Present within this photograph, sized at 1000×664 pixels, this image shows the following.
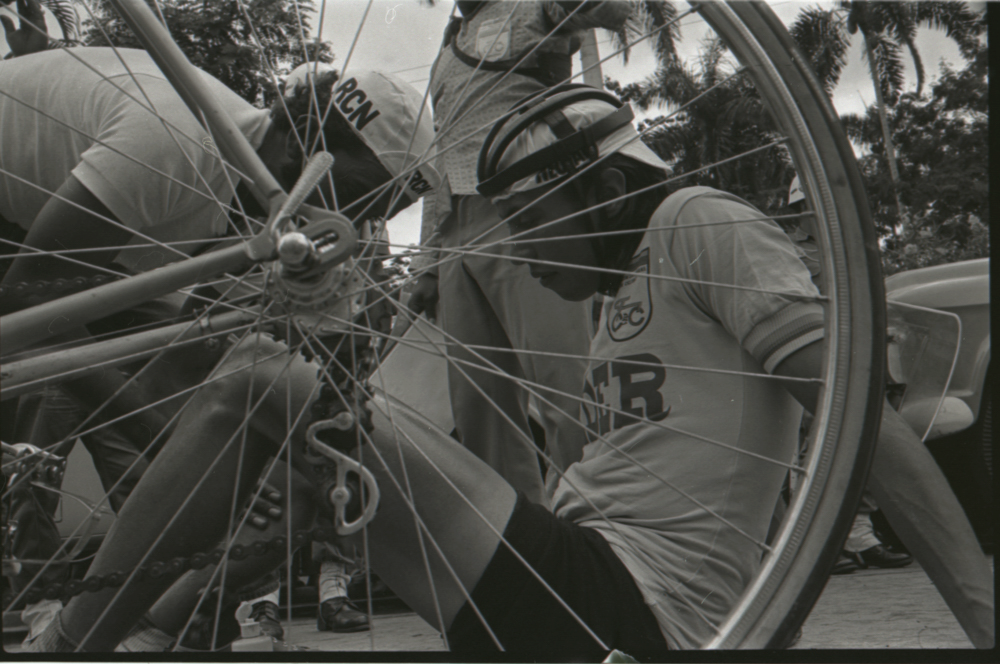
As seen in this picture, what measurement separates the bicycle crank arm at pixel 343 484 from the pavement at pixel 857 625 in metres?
A: 0.30

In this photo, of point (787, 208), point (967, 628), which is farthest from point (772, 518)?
point (787, 208)

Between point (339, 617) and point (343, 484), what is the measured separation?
1.70ft

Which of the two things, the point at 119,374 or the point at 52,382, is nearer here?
the point at 52,382

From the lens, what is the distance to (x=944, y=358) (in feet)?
4.67

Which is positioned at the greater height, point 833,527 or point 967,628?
point 833,527

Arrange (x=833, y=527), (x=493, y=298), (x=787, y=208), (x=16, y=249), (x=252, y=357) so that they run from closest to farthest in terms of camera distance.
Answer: (x=833, y=527), (x=252, y=357), (x=787, y=208), (x=16, y=249), (x=493, y=298)

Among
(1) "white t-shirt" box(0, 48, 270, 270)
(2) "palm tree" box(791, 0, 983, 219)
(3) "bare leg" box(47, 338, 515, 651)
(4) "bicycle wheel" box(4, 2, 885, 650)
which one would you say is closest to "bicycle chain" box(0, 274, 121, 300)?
(1) "white t-shirt" box(0, 48, 270, 270)

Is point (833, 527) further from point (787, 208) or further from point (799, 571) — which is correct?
point (787, 208)

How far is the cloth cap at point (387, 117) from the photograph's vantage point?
167 centimetres

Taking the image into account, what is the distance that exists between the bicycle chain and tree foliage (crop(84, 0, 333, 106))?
0.43 m

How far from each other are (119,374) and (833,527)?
3.94 feet

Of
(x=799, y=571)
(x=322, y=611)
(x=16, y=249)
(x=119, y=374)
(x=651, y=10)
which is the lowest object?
(x=322, y=611)

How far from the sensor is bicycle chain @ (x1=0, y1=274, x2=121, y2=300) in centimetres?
142

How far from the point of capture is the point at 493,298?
1.80m
